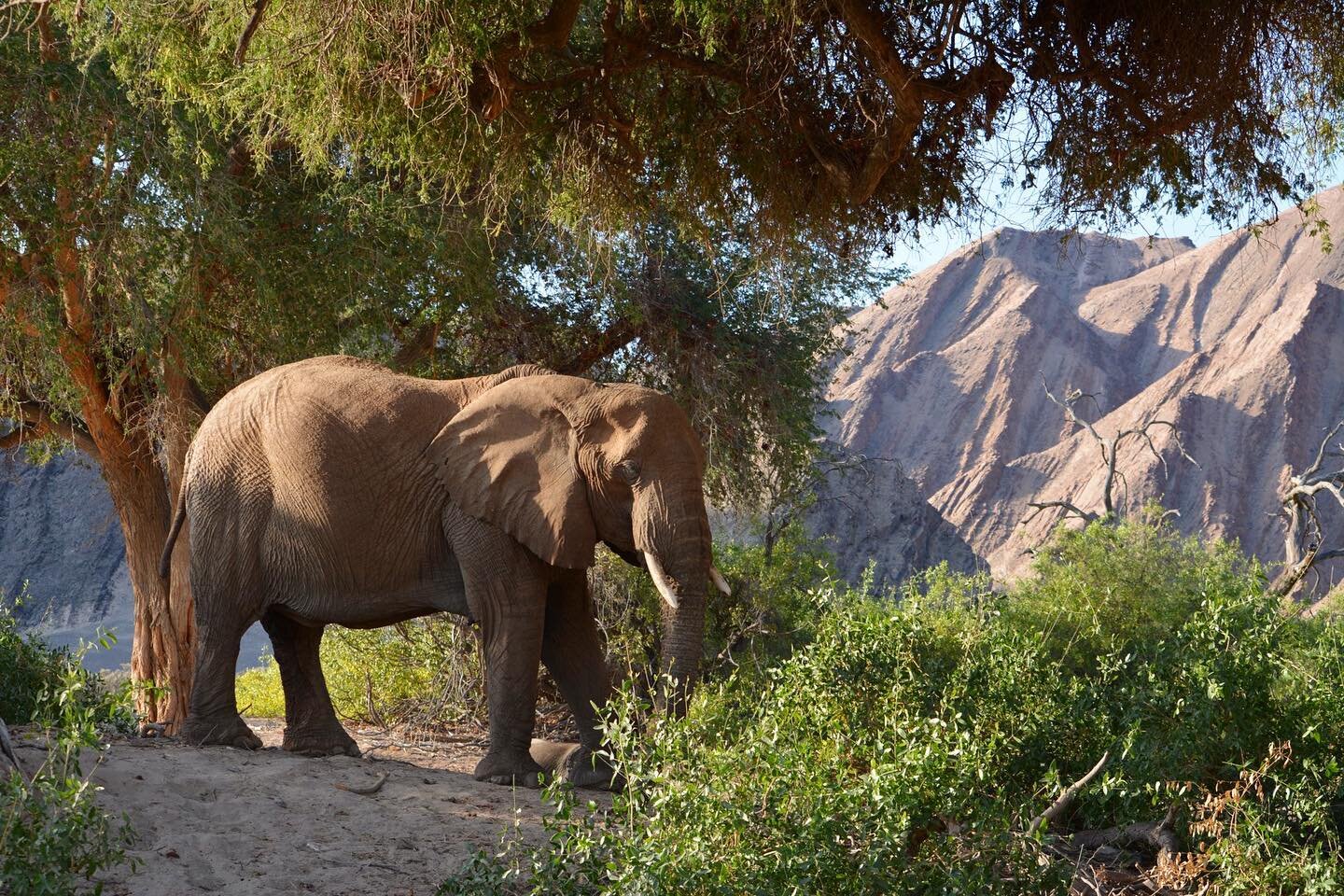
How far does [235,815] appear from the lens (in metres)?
6.04

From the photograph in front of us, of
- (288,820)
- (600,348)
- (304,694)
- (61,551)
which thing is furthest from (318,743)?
(61,551)

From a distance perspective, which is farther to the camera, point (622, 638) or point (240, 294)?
point (622, 638)

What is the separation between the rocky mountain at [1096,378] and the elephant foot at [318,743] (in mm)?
27721

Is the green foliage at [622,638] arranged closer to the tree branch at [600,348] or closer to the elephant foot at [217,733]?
the tree branch at [600,348]

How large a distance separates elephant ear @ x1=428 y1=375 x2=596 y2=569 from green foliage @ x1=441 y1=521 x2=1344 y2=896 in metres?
1.27

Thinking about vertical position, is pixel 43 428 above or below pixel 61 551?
above

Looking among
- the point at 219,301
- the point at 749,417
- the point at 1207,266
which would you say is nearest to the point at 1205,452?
the point at 1207,266

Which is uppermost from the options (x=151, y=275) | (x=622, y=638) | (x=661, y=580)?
(x=151, y=275)

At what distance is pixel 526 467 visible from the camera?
7.73 metres

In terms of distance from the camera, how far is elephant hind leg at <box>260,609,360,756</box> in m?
8.50

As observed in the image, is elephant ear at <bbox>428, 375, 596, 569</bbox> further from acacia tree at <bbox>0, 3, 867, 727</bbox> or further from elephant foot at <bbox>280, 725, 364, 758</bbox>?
elephant foot at <bbox>280, 725, 364, 758</bbox>

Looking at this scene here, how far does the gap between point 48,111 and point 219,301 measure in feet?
6.95

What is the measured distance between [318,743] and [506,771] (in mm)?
1562

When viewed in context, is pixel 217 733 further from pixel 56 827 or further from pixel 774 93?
pixel 774 93
